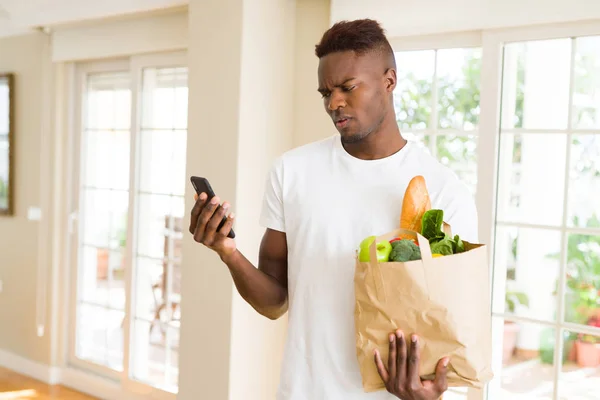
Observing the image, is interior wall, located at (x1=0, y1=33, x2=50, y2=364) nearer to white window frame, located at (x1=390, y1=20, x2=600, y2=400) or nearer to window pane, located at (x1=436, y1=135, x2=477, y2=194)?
window pane, located at (x1=436, y1=135, x2=477, y2=194)

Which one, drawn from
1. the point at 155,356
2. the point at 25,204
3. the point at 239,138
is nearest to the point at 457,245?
the point at 239,138

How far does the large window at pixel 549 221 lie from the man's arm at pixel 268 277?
4.68 ft

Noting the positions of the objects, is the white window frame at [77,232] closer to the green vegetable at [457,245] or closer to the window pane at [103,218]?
the window pane at [103,218]

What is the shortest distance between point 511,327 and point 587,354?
0.31 metres

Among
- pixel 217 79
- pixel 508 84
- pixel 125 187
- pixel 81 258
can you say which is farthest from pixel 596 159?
pixel 81 258

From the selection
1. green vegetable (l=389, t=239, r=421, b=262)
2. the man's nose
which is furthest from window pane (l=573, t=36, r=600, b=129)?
green vegetable (l=389, t=239, r=421, b=262)

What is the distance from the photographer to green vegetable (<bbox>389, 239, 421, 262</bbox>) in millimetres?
1286

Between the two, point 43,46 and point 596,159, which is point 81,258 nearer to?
point 43,46

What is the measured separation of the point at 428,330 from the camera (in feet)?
4.32

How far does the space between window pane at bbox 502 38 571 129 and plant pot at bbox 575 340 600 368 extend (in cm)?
81

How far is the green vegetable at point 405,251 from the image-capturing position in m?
1.29

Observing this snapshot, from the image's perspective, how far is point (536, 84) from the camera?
8.95 ft

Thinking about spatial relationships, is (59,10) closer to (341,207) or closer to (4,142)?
(4,142)

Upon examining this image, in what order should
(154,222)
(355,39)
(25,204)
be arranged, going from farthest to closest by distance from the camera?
(25,204) < (154,222) < (355,39)
